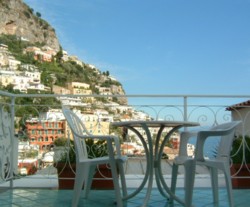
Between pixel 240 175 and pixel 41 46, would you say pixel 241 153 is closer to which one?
pixel 240 175

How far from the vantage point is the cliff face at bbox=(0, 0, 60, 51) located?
265 feet

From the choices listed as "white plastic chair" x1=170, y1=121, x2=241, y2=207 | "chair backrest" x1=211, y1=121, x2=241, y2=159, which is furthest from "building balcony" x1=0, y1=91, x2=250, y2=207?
"white plastic chair" x1=170, y1=121, x2=241, y2=207

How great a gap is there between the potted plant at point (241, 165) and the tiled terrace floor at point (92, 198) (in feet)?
0.57

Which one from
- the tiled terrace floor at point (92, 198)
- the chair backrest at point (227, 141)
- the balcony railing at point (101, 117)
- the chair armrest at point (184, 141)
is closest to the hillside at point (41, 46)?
the balcony railing at point (101, 117)

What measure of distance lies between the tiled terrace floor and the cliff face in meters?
80.6

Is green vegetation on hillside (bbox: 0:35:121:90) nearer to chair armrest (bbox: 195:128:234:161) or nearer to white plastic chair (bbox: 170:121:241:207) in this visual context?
Answer: white plastic chair (bbox: 170:121:241:207)

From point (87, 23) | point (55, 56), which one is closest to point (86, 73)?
point (55, 56)

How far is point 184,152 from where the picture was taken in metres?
3.13

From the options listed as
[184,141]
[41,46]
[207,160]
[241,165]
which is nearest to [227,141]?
[207,160]

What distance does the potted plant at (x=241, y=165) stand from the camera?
3822mm

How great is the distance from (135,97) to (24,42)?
77.5 meters

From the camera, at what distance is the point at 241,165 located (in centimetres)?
382

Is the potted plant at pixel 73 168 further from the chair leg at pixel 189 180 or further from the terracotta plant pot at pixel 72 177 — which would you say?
the chair leg at pixel 189 180

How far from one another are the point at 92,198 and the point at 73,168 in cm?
48
